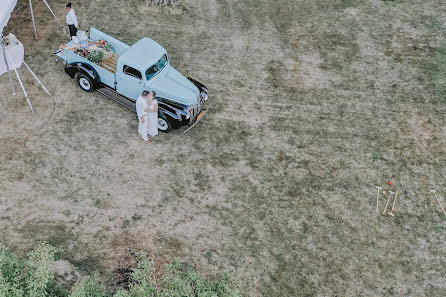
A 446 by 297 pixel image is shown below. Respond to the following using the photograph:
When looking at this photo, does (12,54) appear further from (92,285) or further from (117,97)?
(92,285)

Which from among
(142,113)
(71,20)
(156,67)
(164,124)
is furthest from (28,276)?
(71,20)

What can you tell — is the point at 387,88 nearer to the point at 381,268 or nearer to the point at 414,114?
the point at 414,114

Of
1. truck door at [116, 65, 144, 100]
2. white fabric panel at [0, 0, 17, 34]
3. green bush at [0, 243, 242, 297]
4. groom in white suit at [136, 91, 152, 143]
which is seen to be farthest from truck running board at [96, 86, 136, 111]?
green bush at [0, 243, 242, 297]

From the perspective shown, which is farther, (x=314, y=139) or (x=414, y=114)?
(x=414, y=114)

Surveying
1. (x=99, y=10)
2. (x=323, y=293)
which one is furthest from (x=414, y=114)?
(x=99, y=10)

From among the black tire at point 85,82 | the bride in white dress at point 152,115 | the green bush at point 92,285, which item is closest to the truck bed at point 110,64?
the black tire at point 85,82
